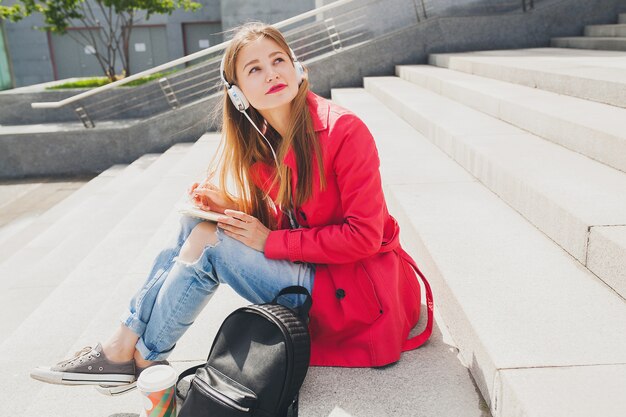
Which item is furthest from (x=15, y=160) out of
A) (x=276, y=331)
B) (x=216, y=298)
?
(x=276, y=331)

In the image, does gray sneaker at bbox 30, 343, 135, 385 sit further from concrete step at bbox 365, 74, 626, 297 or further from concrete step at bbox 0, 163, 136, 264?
concrete step at bbox 0, 163, 136, 264

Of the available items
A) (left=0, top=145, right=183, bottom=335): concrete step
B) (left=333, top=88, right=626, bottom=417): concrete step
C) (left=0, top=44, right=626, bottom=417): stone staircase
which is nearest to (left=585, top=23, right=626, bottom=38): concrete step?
Result: (left=0, top=44, right=626, bottom=417): stone staircase

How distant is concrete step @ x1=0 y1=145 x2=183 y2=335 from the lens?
3814mm

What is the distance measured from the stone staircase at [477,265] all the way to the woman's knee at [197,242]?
51 centimetres

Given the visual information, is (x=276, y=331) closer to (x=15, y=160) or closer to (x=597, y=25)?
(x=597, y=25)

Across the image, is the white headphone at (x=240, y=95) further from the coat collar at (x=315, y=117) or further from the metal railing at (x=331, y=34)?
the metal railing at (x=331, y=34)

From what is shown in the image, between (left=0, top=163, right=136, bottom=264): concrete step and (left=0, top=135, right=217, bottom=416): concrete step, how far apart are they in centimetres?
105

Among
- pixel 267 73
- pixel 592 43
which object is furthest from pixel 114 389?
pixel 592 43

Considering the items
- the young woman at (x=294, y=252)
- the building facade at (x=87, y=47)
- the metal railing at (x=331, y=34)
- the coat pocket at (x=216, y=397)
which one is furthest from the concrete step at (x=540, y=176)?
the building facade at (x=87, y=47)

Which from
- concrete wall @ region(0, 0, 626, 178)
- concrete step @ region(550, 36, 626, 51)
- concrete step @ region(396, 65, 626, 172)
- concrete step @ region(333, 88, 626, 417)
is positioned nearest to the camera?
concrete step @ region(333, 88, 626, 417)

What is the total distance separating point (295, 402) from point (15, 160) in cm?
775

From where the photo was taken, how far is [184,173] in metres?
5.55

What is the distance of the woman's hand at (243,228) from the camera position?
79.0 inches

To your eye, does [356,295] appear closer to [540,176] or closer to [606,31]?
[540,176]
